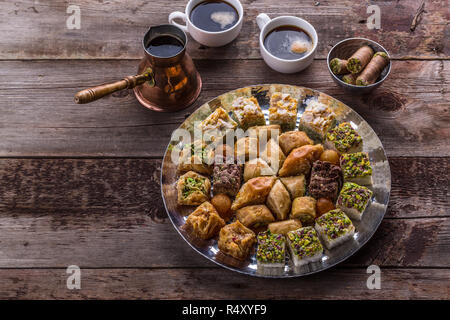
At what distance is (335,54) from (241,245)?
125 centimetres

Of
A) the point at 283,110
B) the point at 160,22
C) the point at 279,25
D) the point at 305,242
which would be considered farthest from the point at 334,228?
the point at 160,22

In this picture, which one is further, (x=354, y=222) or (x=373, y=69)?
(x=373, y=69)

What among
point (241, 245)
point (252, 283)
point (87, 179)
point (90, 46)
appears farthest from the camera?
point (90, 46)

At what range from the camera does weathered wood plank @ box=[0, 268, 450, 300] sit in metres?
2.16

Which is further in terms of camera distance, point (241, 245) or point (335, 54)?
point (335, 54)

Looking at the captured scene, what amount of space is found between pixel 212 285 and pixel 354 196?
82 cm

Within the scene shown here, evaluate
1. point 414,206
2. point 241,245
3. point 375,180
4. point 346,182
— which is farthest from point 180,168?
point 414,206

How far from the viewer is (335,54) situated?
8.39ft

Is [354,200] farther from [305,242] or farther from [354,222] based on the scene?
[305,242]

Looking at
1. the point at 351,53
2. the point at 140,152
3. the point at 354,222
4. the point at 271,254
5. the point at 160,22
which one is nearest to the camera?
the point at 271,254

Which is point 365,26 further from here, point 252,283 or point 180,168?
point 252,283

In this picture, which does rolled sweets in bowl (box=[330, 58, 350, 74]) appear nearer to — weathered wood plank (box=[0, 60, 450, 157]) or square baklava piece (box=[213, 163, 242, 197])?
weathered wood plank (box=[0, 60, 450, 157])

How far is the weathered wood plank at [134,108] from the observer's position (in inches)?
98.6

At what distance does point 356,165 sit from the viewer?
7.22ft
